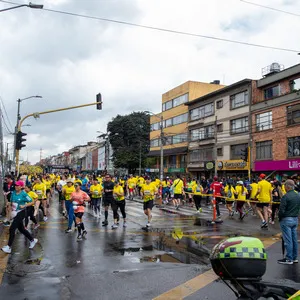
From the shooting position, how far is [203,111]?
47375mm

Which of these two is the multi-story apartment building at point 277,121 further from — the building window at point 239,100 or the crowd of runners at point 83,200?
the crowd of runners at point 83,200

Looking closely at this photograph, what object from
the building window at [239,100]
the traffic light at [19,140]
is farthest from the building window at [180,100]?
the traffic light at [19,140]

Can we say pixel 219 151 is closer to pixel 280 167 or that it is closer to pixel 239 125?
pixel 239 125

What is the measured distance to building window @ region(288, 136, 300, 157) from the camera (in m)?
31.8

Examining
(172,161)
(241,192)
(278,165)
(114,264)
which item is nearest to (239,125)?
(278,165)

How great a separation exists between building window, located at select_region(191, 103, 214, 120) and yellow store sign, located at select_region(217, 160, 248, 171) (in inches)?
268

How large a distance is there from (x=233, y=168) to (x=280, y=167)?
7.19 meters

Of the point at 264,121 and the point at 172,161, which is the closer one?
the point at 264,121

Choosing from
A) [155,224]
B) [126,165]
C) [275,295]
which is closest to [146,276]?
[275,295]

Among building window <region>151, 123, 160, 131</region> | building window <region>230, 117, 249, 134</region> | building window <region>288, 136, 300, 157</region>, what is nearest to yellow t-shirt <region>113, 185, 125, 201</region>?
building window <region>288, 136, 300, 157</region>

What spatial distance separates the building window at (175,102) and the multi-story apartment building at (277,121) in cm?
1573

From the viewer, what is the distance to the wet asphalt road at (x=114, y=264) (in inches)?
221

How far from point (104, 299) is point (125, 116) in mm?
63228

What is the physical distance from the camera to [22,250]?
8.62 m
